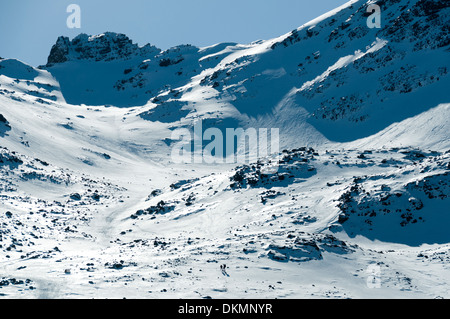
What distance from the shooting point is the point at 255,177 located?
41.6 metres

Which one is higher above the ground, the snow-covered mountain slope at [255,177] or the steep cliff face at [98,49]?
the steep cliff face at [98,49]

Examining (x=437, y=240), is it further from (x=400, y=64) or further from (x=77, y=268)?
(x=400, y=64)

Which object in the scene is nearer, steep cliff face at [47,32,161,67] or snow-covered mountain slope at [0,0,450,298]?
snow-covered mountain slope at [0,0,450,298]

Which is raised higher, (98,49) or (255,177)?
(98,49)

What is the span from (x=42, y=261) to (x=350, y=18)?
90.9 m

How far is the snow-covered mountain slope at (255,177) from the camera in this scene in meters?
21.3

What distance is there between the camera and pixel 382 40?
81.6 metres

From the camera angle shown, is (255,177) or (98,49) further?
(98,49)

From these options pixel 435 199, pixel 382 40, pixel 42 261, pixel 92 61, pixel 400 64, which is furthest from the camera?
pixel 92 61

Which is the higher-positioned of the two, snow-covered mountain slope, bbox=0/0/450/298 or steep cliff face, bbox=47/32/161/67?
steep cliff face, bbox=47/32/161/67

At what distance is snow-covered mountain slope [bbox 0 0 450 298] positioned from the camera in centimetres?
2127

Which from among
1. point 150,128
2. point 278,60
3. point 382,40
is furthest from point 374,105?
point 150,128

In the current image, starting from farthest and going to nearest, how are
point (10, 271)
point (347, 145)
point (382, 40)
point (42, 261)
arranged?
point (382, 40) < point (347, 145) < point (42, 261) < point (10, 271)

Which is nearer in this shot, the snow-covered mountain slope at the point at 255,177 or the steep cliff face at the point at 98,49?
the snow-covered mountain slope at the point at 255,177
